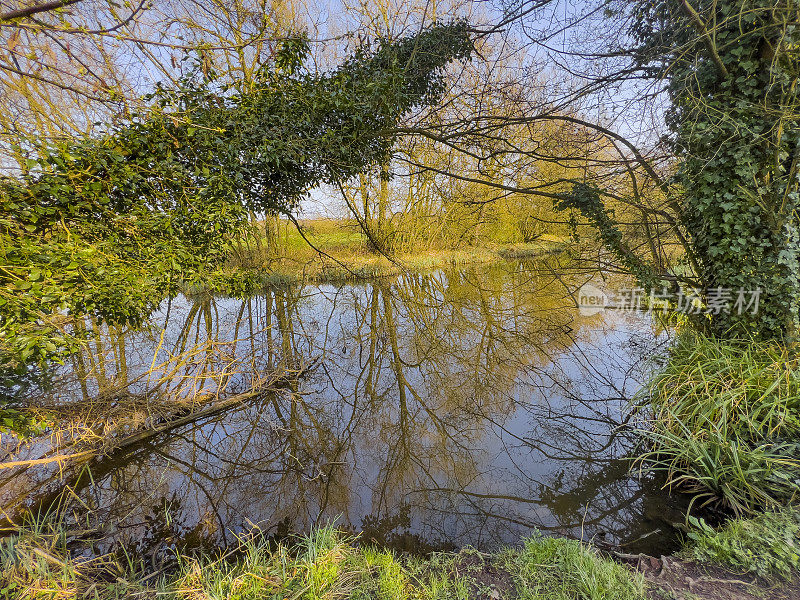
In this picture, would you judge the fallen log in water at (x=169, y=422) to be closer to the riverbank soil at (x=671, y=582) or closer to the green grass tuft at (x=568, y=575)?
the riverbank soil at (x=671, y=582)

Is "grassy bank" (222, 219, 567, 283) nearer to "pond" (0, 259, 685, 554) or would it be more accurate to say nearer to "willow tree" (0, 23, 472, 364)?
"pond" (0, 259, 685, 554)

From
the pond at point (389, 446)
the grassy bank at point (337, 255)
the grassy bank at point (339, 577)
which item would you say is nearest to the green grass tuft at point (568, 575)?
the grassy bank at point (339, 577)

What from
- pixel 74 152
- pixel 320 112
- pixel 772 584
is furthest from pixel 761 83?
pixel 74 152

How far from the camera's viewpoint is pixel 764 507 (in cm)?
201

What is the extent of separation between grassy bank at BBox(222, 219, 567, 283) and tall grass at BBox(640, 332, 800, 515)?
5957 mm

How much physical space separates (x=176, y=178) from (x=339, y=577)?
3.54 m

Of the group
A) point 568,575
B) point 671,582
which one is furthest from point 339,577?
point 671,582

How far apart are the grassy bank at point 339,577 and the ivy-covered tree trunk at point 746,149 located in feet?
9.04

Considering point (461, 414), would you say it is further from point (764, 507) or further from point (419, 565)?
point (764, 507)

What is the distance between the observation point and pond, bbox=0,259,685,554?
2.42 meters

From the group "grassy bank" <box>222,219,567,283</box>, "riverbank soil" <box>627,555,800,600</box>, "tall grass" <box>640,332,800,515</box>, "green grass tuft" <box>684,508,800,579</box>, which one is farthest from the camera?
"grassy bank" <box>222,219,567,283</box>

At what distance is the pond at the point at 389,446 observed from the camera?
7.93 ft

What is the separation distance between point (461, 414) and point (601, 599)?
2327mm

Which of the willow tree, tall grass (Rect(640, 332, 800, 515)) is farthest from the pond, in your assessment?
the willow tree
